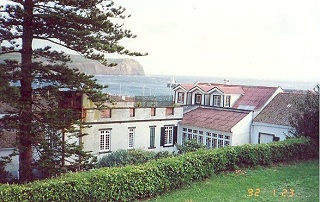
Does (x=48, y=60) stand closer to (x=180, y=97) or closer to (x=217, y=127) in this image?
(x=217, y=127)

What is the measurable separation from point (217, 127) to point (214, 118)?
0.75m

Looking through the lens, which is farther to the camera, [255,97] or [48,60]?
[255,97]

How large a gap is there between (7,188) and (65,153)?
182 centimetres

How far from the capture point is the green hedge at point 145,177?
4969 mm

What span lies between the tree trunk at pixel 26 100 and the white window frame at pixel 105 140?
15.2ft

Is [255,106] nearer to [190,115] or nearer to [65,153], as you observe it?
[190,115]

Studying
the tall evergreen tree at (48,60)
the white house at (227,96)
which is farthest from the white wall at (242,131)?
the tall evergreen tree at (48,60)

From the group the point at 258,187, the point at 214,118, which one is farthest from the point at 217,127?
the point at 258,187

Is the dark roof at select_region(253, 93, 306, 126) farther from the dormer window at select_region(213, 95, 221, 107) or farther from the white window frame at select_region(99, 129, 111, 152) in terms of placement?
the white window frame at select_region(99, 129, 111, 152)

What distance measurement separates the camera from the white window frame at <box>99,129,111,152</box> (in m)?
11.0

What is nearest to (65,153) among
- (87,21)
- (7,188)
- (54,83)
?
(54,83)

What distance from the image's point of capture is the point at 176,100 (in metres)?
15.0

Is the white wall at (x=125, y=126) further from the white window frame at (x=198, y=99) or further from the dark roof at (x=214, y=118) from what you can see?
the white window frame at (x=198, y=99)

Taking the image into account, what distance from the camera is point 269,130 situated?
11.7 meters
